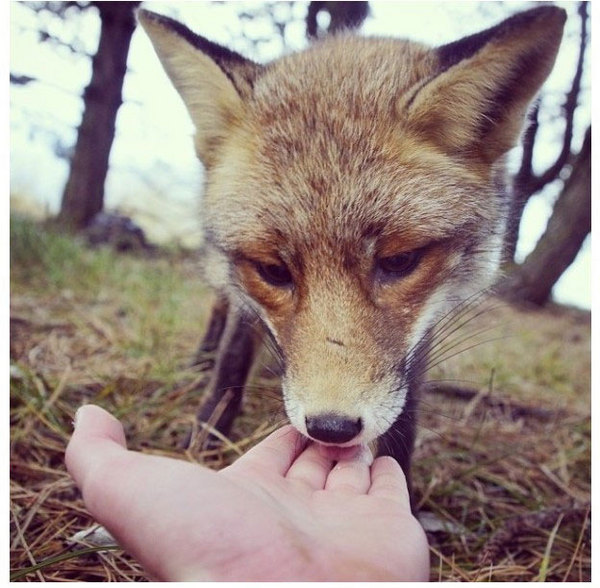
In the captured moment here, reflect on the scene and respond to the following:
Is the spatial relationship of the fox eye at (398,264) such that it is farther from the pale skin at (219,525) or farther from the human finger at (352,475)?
the pale skin at (219,525)

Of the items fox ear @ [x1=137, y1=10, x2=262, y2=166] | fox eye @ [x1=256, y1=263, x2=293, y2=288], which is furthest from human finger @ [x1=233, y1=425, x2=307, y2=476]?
fox ear @ [x1=137, y1=10, x2=262, y2=166]

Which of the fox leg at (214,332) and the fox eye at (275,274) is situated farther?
the fox leg at (214,332)

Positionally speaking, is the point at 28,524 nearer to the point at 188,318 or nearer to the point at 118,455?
the point at 118,455

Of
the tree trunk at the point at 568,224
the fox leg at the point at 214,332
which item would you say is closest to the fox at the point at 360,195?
the fox leg at the point at 214,332

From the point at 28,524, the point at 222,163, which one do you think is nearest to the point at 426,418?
the point at 222,163

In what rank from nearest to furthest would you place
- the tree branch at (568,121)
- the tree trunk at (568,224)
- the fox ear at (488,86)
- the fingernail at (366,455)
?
the fingernail at (366,455)
the fox ear at (488,86)
the tree branch at (568,121)
the tree trunk at (568,224)

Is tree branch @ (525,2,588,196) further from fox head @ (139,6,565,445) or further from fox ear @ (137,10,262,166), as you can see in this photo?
fox ear @ (137,10,262,166)
